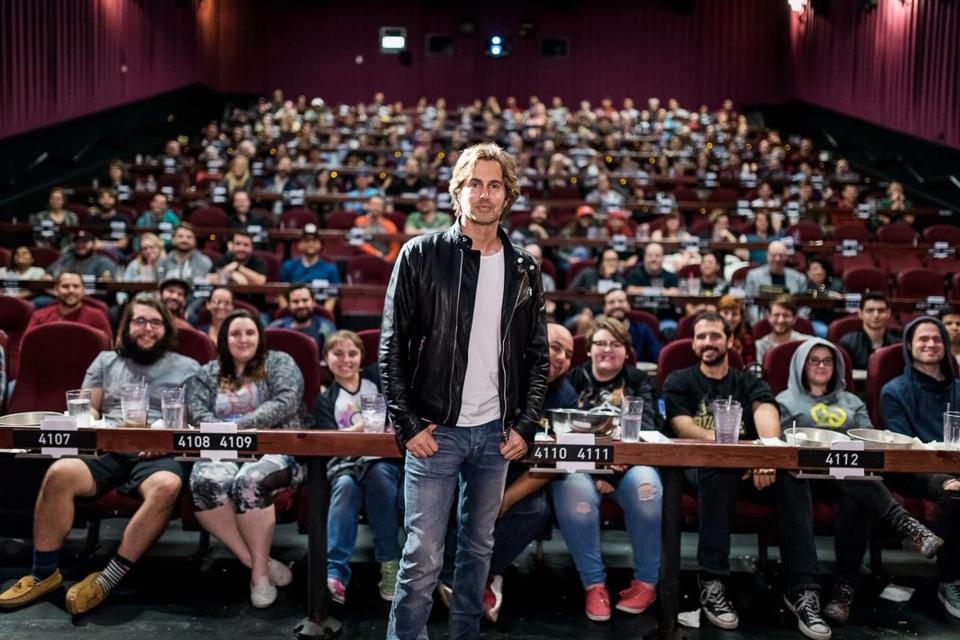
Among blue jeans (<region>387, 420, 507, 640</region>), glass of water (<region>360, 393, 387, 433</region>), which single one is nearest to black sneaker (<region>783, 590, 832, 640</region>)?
blue jeans (<region>387, 420, 507, 640</region>)

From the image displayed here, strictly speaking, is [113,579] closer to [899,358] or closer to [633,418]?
[633,418]

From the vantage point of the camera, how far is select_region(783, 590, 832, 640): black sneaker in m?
2.37

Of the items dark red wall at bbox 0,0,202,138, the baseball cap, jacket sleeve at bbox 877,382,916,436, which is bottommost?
jacket sleeve at bbox 877,382,916,436

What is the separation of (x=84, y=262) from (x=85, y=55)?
5.59 metres

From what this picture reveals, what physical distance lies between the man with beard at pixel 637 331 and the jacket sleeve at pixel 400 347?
2.51 m

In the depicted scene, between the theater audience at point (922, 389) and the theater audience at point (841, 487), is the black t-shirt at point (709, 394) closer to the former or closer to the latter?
the theater audience at point (841, 487)

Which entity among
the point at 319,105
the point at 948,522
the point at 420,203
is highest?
the point at 319,105

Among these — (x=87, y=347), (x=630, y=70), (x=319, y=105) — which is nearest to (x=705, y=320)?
(x=87, y=347)

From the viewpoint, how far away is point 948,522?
102 inches

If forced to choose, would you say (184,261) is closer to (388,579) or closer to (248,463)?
(248,463)

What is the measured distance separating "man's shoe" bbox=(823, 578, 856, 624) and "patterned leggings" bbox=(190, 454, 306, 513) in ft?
5.60

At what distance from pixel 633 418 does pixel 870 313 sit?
2.31 meters

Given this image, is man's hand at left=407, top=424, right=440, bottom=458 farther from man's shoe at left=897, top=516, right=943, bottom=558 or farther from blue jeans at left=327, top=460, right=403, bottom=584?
man's shoe at left=897, top=516, right=943, bottom=558

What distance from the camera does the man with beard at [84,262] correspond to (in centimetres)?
551
